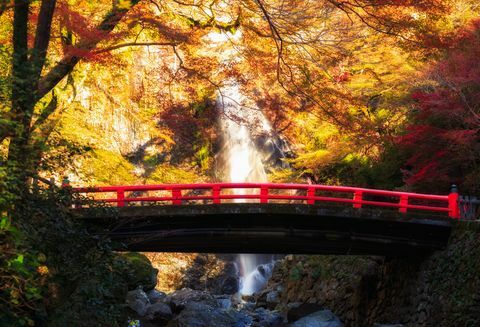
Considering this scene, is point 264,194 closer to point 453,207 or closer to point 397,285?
point 453,207

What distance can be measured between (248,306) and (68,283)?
13.0 m

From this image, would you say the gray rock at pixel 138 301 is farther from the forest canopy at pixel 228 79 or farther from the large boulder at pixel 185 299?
the forest canopy at pixel 228 79

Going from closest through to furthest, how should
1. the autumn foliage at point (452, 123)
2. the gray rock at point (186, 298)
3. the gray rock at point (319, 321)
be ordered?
the autumn foliage at point (452, 123)
the gray rock at point (319, 321)
the gray rock at point (186, 298)

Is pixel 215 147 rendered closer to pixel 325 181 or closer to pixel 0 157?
pixel 325 181

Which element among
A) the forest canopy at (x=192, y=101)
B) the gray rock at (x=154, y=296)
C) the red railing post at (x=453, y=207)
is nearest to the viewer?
→ the forest canopy at (x=192, y=101)

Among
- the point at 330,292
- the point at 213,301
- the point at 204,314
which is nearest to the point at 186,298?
the point at 213,301

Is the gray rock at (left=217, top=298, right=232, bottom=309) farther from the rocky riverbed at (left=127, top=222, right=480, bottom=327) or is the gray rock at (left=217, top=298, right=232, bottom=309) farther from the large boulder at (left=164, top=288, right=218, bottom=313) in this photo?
the large boulder at (left=164, top=288, right=218, bottom=313)

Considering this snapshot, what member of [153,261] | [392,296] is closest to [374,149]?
[392,296]

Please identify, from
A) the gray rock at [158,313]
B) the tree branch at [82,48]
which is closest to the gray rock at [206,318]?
the gray rock at [158,313]

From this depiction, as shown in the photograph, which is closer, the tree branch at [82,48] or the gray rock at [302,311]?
the tree branch at [82,48]

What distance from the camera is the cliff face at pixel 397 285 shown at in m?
11.0

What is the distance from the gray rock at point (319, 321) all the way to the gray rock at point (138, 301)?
4868mm

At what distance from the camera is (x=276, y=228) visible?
12453mm

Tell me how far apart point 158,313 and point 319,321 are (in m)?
5.00
